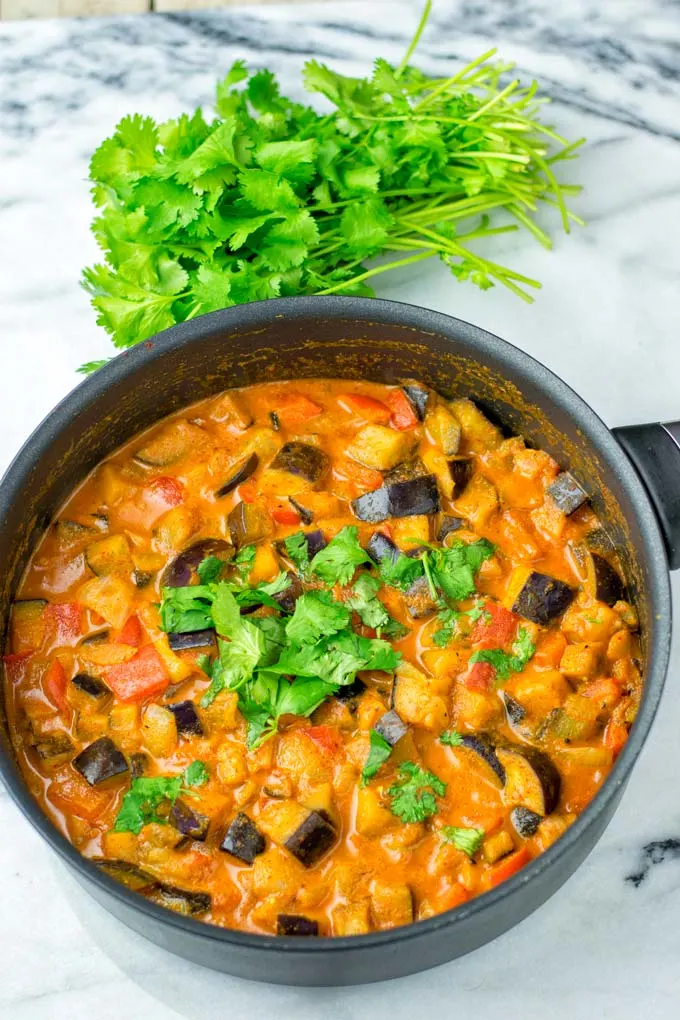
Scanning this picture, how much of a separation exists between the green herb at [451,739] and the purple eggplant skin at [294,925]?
0.65 metres

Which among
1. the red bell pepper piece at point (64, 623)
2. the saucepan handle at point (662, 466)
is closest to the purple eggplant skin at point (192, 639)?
the red bell pepper piece at point (64, 623)

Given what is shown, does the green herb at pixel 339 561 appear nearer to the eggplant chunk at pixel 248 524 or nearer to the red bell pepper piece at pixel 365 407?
the eggplant chunk at pixel 248 524

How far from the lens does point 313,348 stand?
14.6 ft

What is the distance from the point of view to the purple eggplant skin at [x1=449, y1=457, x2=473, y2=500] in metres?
4.25

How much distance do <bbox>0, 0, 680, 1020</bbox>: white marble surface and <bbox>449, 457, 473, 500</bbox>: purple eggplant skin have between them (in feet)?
2.74

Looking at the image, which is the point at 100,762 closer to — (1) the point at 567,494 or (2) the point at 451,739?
(2) the point at 451,739

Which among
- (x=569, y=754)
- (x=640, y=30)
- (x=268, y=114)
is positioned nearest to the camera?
(x=569, y=754)

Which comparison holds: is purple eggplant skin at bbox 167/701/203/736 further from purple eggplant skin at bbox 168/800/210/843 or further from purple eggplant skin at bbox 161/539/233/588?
purple eggplant skin at bbox 161/539/233/588

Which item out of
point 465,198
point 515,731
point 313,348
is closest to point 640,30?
point 465,198

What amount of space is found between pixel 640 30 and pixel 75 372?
281 cm

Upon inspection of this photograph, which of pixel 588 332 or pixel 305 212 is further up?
pixel 305 212

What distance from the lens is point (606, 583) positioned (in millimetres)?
4117

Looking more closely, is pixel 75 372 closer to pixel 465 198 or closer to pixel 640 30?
pixel 465 198

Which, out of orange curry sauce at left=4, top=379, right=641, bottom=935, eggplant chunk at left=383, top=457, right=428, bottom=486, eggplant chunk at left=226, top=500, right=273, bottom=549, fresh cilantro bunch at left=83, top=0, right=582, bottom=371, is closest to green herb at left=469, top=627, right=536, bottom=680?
orange curry sauce at left=4, top=379, right=641, bottom=935
